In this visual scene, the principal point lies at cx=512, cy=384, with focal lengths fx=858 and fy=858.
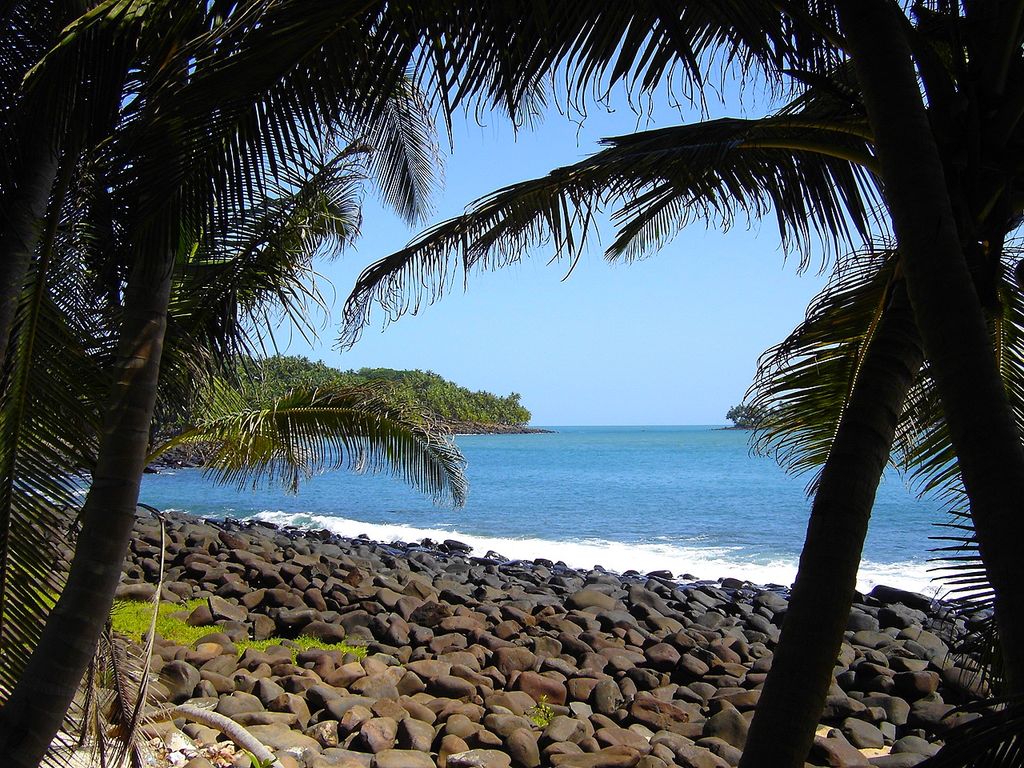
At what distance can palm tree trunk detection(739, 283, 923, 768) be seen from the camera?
2.20 m

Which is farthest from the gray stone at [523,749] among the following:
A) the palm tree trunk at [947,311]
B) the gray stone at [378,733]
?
the palm tree trunk at [947,311]

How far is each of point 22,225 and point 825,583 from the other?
327cm

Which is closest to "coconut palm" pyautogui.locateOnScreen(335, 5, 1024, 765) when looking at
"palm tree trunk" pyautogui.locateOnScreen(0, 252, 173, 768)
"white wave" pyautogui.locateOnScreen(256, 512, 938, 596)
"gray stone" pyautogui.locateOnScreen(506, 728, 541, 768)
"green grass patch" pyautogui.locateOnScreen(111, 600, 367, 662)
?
"palm tree trunk" pyautogui.locateOnScreen(0, 252, 173, 768)

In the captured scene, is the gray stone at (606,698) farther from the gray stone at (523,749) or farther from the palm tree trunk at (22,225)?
the palm tree trunk at (22,225)

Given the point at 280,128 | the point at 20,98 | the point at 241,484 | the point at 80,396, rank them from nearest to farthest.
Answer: the point at 280,128, the point at 20,98, the point at 80,396, the point at 241,484

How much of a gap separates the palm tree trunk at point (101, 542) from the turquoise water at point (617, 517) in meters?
11.4

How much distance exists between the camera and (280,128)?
2521 millimetres

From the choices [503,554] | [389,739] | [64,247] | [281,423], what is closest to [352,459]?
[281,423]

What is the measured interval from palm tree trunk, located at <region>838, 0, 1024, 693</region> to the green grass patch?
702 centimetres

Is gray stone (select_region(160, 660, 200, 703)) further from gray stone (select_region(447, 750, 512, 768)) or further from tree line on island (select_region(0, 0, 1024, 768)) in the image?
tree line on island (select_region(0, 0, 1024, 768))

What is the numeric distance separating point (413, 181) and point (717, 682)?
5532 mm

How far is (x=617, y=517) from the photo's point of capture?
3114 cm

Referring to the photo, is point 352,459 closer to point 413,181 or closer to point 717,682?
point 413,181

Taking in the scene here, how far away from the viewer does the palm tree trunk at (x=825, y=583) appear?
2195 millimetres
